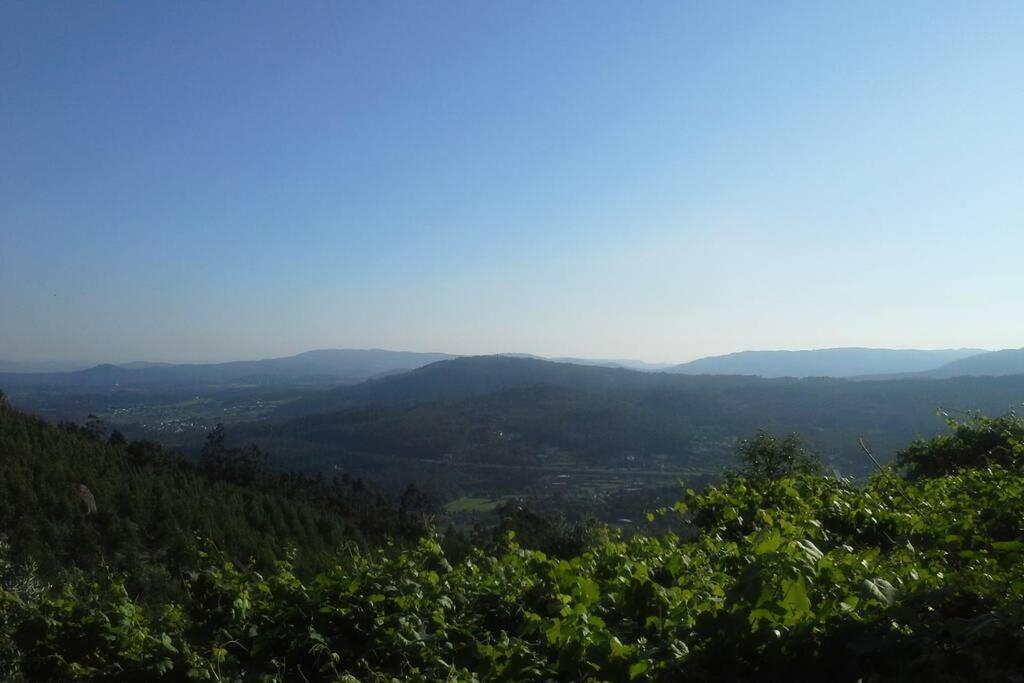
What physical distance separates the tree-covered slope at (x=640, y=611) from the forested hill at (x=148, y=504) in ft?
86.3

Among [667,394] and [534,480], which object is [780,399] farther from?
[534,480]

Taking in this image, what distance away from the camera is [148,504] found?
137ft

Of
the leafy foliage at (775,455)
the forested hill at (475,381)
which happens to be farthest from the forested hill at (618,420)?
the leafy foliage at (775,455)

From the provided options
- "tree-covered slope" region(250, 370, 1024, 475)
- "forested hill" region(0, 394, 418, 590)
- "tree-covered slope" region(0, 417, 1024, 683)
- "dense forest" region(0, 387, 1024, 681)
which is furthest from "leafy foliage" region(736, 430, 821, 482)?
"tree-covered slope" region(250, 370, 1024, 475)

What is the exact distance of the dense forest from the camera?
2.29m

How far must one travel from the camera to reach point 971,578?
96.0 inches

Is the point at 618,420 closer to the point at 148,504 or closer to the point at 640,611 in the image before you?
the point at 148,504

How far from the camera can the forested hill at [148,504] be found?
3431 centimetres

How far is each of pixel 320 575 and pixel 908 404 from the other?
87.2 m

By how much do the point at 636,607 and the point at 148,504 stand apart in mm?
47495

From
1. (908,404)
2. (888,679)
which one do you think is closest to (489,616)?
(888,679)

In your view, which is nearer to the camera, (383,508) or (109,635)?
(109,635)

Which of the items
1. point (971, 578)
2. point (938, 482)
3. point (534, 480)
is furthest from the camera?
point (534, 480)

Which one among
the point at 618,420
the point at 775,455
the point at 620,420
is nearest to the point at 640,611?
the point at 775,455
